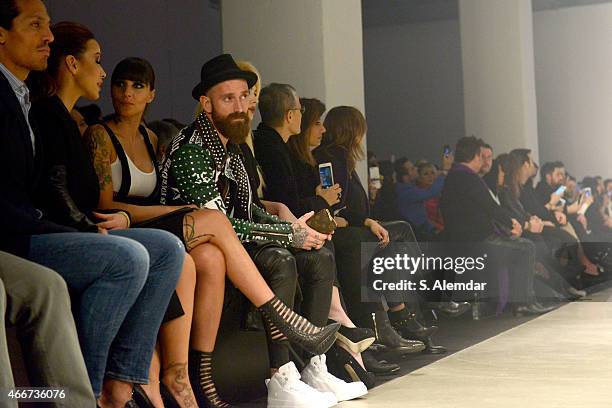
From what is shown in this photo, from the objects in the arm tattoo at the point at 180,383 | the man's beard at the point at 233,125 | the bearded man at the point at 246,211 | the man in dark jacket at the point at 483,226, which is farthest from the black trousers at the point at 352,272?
the man in dark jacket at the point at 483,226

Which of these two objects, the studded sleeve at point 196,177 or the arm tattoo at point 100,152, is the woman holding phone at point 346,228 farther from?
the arm tattoo at point 100,152

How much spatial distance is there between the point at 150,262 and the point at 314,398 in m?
0.69

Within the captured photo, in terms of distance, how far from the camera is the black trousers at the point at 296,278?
9.64ft

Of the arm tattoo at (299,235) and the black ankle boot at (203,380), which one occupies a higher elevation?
the arm tattoo at (299,235)

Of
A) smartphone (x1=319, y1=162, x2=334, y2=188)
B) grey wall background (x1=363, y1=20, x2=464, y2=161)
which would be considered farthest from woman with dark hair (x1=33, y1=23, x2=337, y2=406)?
grey wall background (x1=363, y1=20, x2=464, y2=161)

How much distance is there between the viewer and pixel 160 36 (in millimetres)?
8258

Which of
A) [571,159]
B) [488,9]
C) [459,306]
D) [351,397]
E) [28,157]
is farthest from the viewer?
[571,159]

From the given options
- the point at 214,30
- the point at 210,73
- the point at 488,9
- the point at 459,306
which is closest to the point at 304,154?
the point at 210,73

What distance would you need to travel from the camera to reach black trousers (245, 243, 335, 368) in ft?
9.64

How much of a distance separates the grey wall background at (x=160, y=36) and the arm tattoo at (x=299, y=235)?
13.4 ft

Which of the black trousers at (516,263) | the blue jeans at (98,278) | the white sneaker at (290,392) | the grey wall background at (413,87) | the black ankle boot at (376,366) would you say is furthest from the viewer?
the grey wall background at (413,87)

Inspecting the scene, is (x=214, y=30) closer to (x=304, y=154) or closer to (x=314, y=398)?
(x=304, y=154)

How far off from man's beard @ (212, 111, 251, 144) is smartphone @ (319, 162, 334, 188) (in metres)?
0.92

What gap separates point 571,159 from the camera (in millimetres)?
9188
